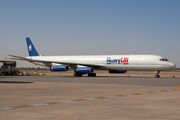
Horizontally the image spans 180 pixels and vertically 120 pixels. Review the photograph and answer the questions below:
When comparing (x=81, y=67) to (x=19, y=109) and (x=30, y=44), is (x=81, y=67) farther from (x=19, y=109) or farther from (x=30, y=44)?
(x=19, y=109)

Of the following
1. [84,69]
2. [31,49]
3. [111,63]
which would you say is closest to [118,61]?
[111,63]

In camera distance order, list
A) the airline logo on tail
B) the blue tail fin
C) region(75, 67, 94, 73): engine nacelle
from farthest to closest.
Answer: the blue tail fin
region(75, 67, 94, 73): engine nacelle
the airline logo on tail

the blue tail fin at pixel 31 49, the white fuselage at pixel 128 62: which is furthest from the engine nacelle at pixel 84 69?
the blue tail fin at pixel 31 49

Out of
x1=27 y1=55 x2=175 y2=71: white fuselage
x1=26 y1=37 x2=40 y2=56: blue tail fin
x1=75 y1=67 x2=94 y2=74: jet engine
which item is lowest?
x1=75 y1=67 x2=94 y2=74: jet engine

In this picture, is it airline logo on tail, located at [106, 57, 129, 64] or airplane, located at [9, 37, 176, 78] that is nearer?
airplane, located at [9, 37, 176, 78]

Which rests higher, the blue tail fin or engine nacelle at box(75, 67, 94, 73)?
the blue tail fin

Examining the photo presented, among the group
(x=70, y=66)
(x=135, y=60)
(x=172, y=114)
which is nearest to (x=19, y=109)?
(x=172, y=114)

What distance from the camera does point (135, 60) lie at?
41000 millimetres

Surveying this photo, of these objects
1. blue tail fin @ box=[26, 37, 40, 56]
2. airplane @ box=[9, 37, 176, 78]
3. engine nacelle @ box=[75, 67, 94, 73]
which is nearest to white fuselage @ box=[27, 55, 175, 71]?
airplane @ box=[9, 37, 176, 78]

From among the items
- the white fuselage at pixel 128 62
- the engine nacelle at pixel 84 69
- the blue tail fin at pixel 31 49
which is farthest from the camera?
the blue tail fin at pixel 31 49

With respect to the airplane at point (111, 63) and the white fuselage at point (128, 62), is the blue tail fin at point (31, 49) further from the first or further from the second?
the white fuselage at point (128, 62)

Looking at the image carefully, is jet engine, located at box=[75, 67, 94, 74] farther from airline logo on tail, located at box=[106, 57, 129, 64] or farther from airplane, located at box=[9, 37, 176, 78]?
airline logo on tail, located at box=[106, 57, 129, 64]

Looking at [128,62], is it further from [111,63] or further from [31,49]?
[31,49]

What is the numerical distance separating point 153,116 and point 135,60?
1328 inches
